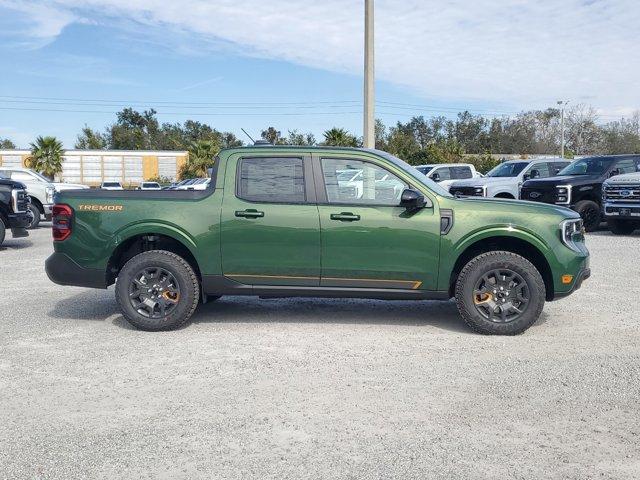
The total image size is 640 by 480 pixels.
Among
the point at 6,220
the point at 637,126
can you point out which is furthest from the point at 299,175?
the point at 637,126

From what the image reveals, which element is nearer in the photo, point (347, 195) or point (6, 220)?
point (347, 195)

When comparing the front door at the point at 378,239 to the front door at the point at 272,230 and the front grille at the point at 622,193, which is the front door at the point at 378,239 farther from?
the front grille at the point at 622,193

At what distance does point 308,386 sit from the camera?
194 inches

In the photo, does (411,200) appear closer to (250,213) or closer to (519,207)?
(519,207)

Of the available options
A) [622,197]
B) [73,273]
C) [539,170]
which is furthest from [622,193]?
[73,273]

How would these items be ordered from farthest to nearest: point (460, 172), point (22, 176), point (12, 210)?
point (460, 172) < point (22, 176) < point (12, 210)

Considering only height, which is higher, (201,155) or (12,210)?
(201,155)

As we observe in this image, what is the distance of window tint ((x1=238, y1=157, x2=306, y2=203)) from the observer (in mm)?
6664

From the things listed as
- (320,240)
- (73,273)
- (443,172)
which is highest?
(443,172)

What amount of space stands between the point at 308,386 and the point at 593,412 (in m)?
1.96

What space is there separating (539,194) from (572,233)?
10973 mm

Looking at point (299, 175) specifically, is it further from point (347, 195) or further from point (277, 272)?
point (277, 272)

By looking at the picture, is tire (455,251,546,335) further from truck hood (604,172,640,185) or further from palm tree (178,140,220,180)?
palm tree (178,140,220,180)

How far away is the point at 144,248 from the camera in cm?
705
